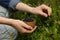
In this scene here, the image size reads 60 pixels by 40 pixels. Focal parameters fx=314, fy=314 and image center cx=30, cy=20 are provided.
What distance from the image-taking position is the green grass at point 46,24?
2.96 m

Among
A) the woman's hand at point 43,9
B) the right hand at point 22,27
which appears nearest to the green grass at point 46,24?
the woman's hand at point 43,9

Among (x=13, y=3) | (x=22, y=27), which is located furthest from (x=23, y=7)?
(x=22, y=27)

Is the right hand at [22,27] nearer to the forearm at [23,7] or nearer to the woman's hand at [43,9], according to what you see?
the woman's hand at [43,9]

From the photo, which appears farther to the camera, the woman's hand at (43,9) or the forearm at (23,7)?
the forearm at (23,7)

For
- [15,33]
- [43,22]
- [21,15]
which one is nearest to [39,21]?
[43,22]

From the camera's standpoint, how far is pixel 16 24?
2.67 meters

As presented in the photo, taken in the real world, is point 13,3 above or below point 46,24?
above

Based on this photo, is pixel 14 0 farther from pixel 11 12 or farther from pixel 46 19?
pixel 46 19

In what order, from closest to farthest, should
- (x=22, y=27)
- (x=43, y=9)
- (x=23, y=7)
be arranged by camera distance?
(x=22, y=27), (x=43, y=9), (x=23, y=7)

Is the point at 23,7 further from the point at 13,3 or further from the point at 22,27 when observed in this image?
the point at 22,27

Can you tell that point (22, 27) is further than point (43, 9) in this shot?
No

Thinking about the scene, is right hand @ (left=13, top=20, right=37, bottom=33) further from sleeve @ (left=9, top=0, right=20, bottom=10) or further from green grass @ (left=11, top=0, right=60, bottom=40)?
sleeve @ (left=9, top=0, right=20, bottom=10)

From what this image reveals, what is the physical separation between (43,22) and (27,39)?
10.7 inches

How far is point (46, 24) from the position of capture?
3195mm
